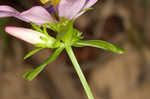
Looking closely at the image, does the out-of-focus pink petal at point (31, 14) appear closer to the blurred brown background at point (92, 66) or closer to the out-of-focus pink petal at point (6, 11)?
the out-of-focus pink petal at point (6, 11)

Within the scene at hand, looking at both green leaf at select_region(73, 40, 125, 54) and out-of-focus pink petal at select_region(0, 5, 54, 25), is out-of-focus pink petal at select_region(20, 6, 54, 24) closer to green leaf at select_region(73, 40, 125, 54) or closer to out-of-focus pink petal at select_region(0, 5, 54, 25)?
out-of-focus pink petal at select_region(0, 5, 54, 25)

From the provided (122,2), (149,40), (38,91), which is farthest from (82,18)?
(38,91)

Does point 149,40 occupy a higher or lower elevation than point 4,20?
lower

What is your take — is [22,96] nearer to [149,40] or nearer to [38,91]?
[38,91]

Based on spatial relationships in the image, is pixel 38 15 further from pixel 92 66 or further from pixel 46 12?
pixel 92 66

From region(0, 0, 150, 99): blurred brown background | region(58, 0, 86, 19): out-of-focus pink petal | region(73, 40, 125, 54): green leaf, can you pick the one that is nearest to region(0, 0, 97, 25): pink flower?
region(58, 0, 86, 19): out-of-focus pink petal

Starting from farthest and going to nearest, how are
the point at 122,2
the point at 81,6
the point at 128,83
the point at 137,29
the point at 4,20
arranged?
the point at 122,2
the point at 137,29
the point at 128,83
the point at 4,20
the point at 81,6


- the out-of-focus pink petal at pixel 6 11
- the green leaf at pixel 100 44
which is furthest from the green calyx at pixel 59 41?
the out-of-focus pink petal at pixel 6 11

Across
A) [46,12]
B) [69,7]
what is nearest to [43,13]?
[46,12]
